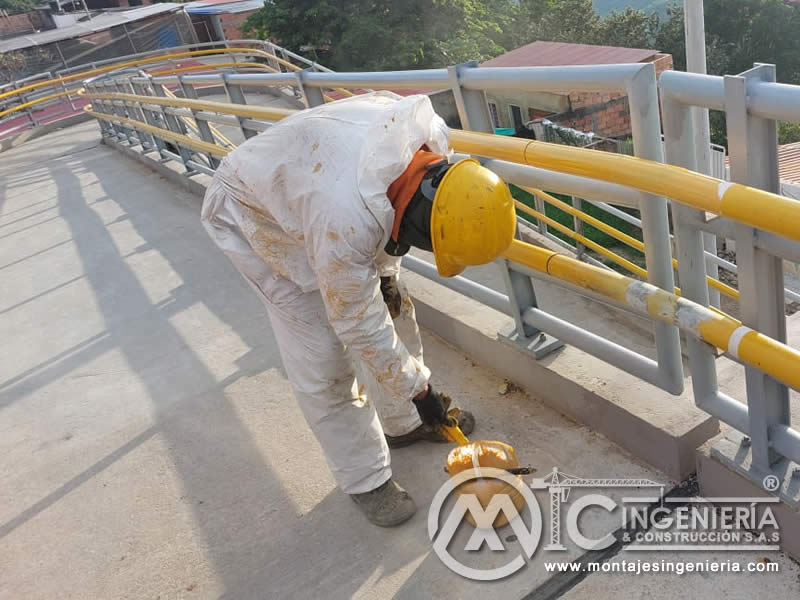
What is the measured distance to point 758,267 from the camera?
5.30ft

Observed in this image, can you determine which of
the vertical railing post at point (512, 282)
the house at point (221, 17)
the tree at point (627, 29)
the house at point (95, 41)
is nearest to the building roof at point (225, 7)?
the house at point (221, 17)

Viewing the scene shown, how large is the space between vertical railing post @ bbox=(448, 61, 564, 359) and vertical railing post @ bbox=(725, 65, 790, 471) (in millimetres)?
928

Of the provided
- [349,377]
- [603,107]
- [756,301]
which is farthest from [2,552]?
[603,107]

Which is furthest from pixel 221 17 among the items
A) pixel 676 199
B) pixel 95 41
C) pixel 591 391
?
pixel 676 199

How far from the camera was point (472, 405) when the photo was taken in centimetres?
278

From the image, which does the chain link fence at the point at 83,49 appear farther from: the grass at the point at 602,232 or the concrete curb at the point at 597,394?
the concrete curb at the point at 597,394

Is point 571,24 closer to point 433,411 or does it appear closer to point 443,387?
point 443,387

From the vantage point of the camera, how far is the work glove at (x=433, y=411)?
96.3 inches

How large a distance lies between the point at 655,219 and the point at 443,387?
130 cm

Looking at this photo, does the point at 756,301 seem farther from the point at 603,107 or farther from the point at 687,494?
the point at 603,107

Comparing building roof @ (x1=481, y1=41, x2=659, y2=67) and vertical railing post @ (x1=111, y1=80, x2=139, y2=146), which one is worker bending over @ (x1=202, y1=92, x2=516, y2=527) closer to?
vertical railing post @ (x1=111, y1=80, x2=139, y2=146)

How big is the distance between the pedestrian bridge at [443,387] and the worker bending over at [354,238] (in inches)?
10.0

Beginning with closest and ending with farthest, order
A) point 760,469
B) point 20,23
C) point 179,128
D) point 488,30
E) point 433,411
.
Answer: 1. point 760,469
2. point 433,411
3. point 179,128
4. point 488,30
5. point 20,23

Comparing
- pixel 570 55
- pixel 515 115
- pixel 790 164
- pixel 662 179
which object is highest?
pixel 662 179
